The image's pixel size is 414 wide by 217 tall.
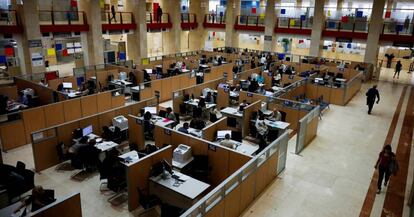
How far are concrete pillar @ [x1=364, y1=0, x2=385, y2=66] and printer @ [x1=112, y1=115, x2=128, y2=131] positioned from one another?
62.2ft

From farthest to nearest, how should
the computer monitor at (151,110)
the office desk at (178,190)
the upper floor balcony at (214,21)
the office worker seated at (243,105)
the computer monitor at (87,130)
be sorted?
the upper floor balcony at (214,21) → the office worker seated at (243,105) → the computer monitor at (151,110) → the computer monitor at (87,130) → the office desk at (178,190)

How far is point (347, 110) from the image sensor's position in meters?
15.4

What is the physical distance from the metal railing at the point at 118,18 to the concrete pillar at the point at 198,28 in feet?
25.4

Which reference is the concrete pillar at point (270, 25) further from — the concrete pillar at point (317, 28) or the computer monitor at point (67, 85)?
the computer monitor at point (67, 85)

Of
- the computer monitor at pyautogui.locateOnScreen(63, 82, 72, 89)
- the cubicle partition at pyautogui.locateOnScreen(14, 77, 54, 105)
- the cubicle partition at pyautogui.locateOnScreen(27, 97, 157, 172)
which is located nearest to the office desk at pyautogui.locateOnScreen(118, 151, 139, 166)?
the cubicle partition at pyautogui.locateOnScreen(27, 97, 157, 172)

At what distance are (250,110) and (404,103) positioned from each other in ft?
33.7

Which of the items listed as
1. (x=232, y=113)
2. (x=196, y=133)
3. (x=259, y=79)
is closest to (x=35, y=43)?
(x=259, y=79)

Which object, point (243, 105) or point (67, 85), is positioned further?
point (67, 85)

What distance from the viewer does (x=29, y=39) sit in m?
18.0

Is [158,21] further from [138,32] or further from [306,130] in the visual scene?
[306,130]

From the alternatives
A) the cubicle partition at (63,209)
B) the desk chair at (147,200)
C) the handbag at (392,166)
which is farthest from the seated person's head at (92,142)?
the handbag at (392,166)

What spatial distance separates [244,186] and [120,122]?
501 cm

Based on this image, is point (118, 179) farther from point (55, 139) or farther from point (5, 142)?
point (5, 142)

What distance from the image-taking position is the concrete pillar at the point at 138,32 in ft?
78.1
